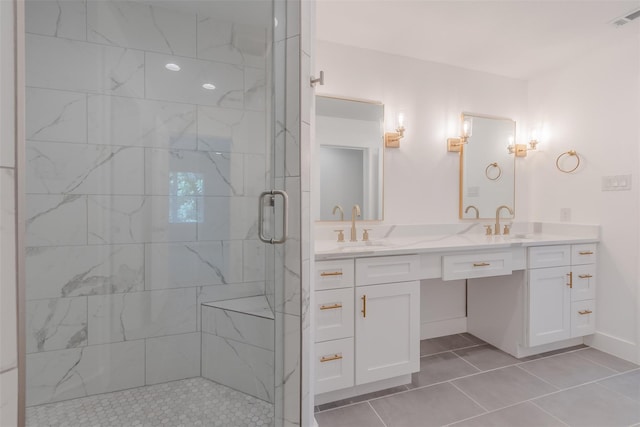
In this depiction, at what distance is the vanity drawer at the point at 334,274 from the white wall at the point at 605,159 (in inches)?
83.5

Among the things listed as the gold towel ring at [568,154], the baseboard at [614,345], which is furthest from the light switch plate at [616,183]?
the baseboard at [614,345]

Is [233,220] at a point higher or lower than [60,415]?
higher

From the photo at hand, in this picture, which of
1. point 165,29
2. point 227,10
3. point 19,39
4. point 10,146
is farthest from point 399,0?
point 10,146

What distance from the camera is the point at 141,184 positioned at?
1625mm

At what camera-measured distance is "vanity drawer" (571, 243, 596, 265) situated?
221cm

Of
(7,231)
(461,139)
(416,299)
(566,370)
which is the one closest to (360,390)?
(416,299)

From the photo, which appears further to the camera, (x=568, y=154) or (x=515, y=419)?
(x=568, y=154)

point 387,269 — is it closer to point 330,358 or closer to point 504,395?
point 330,358

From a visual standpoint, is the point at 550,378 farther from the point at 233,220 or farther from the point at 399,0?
the point at 399,0

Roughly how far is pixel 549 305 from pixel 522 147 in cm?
144

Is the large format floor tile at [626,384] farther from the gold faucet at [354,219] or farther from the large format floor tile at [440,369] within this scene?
the gold faucet at [354,219]

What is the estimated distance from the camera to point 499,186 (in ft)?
8.82

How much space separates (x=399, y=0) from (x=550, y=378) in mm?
2520

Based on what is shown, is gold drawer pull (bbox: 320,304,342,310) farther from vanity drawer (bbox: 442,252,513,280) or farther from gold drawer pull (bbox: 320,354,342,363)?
vanity drawer (bbox: 442,252,513,280)
